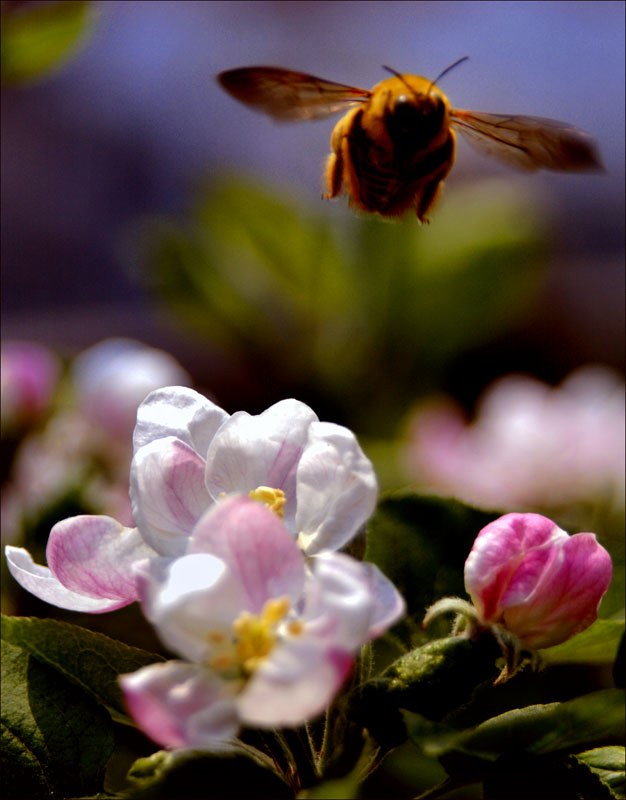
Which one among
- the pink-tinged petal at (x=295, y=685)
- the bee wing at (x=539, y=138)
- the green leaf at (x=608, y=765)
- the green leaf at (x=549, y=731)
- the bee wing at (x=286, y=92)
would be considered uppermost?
the bee wing at (x=286, y=92)

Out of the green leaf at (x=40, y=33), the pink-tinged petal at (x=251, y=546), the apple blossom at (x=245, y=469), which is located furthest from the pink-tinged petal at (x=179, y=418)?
the green leaf at (x=40, y=33)

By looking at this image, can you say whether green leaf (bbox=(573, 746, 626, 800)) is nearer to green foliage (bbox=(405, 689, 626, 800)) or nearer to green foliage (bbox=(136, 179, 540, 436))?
green foliage (bbox=(405, 689, 626, 800))

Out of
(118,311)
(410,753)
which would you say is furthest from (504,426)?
(118,311)

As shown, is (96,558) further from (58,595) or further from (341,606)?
(341,606)

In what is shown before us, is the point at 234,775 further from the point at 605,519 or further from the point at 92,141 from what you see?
the point at 92,141

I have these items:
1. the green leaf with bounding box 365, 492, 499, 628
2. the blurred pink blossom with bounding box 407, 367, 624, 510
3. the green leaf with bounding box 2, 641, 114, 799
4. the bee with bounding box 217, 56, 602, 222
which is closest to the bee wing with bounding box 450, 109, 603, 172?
the bee with bounding box 217, 56, 602, 222

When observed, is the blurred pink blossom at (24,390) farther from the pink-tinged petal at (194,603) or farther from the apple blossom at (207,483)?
the pink-tinged petal at (194,603)

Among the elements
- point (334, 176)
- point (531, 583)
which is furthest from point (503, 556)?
point (334, 176)
